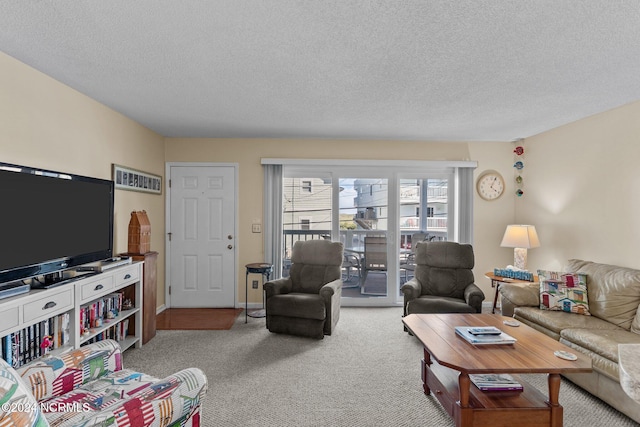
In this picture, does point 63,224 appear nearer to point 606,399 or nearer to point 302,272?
point 302,272

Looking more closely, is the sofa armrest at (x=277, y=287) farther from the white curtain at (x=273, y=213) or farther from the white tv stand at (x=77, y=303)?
the white tv stand at (x=77, y=303)

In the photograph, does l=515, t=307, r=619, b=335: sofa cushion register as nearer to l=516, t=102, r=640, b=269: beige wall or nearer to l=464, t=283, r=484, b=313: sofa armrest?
l=464, t=283, r=484, b=313: sofa armrest

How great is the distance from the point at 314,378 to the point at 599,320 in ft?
8.28

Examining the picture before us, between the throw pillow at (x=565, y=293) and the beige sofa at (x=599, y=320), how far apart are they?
0.06 metres

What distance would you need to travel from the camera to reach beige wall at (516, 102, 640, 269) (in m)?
3.17

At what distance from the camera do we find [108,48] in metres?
2.17

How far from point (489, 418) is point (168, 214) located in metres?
4.33

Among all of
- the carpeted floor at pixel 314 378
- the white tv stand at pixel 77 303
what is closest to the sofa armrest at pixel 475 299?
the carpeted floor at pixel 314 378

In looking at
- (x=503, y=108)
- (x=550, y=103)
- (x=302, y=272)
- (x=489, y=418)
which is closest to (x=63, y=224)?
(x=302, y=272)

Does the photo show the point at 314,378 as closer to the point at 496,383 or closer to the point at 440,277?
the point at 496,383

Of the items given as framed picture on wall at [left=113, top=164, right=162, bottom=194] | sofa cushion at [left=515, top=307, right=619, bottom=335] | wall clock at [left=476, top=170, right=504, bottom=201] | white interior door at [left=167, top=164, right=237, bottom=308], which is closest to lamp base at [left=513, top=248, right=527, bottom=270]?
wall clock at [left=476, top=170, right=504, bottom=201]

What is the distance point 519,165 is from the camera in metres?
4.69

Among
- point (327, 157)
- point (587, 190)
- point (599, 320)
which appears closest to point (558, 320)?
point (599, 320)

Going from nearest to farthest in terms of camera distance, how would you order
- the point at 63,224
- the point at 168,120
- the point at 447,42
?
the point at 447,42, the point at 63,224, the point at 168,120
